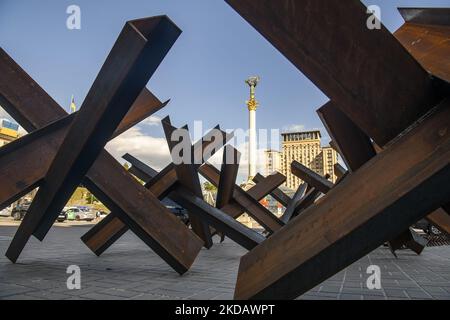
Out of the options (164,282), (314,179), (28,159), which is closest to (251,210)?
(314,179)

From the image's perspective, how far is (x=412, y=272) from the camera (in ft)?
17.1

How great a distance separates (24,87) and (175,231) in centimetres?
250

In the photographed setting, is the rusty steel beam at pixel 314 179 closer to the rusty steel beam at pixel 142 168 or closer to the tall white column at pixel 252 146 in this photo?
the rusty steel beam at pixel 142 168

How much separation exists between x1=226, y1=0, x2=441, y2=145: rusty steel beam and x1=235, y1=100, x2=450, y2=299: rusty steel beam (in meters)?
0.15

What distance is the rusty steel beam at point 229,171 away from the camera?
697 centimetres

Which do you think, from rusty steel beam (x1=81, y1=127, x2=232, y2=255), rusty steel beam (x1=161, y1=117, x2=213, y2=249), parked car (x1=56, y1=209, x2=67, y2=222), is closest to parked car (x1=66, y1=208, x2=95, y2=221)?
parked car (x1=56, y1=209, x2=67, y2=222)

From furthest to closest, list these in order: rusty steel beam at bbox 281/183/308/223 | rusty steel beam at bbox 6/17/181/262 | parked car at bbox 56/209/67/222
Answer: parked car at bbox 56/209/67/222 < rusty steel beam at bbox 281/183/308/223 < rusty steel beam at bbox 6/17/181/262

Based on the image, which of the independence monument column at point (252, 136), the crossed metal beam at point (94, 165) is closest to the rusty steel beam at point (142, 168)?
the crossed metal beam at point (94, 165)

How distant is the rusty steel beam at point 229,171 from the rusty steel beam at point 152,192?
1.62 feet

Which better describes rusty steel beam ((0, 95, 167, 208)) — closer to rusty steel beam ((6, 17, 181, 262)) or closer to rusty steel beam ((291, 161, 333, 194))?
rusty steel beam ((6, 17, 181, 262))

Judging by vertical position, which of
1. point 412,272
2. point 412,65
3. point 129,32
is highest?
point 129,32

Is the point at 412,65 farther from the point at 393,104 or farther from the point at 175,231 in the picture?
the point at 175,231

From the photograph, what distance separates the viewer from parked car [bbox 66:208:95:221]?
2866cm
